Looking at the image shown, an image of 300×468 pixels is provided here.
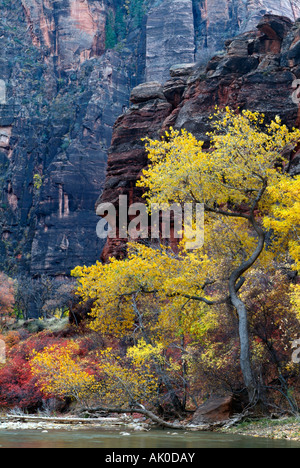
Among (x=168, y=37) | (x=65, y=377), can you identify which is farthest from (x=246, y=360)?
(x=168, y=37)

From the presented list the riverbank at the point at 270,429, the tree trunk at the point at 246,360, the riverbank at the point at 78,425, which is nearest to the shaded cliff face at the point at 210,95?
the riverbank at the point at 78,425

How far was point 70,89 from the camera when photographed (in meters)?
136

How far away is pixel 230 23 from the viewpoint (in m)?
136

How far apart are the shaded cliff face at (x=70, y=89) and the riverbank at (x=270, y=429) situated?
90355mm

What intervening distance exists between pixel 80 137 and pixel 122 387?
343 feet

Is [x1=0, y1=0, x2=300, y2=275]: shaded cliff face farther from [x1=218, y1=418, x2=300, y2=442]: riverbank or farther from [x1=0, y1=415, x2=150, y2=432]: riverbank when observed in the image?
[x1=218, y1=418, x2=300, y2=442]: riverbank

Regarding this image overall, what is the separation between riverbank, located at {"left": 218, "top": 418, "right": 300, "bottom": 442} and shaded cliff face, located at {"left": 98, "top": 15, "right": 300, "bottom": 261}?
2936 centimetres

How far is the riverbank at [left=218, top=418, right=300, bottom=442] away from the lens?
41.3 ft

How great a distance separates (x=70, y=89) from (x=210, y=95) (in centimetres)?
9686

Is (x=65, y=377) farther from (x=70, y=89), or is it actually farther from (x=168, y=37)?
(x=168, y=37)

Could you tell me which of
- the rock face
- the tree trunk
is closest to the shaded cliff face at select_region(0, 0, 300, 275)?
the rock face

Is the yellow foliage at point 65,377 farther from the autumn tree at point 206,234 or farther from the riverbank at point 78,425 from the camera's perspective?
the autumn tree at point 206,234
